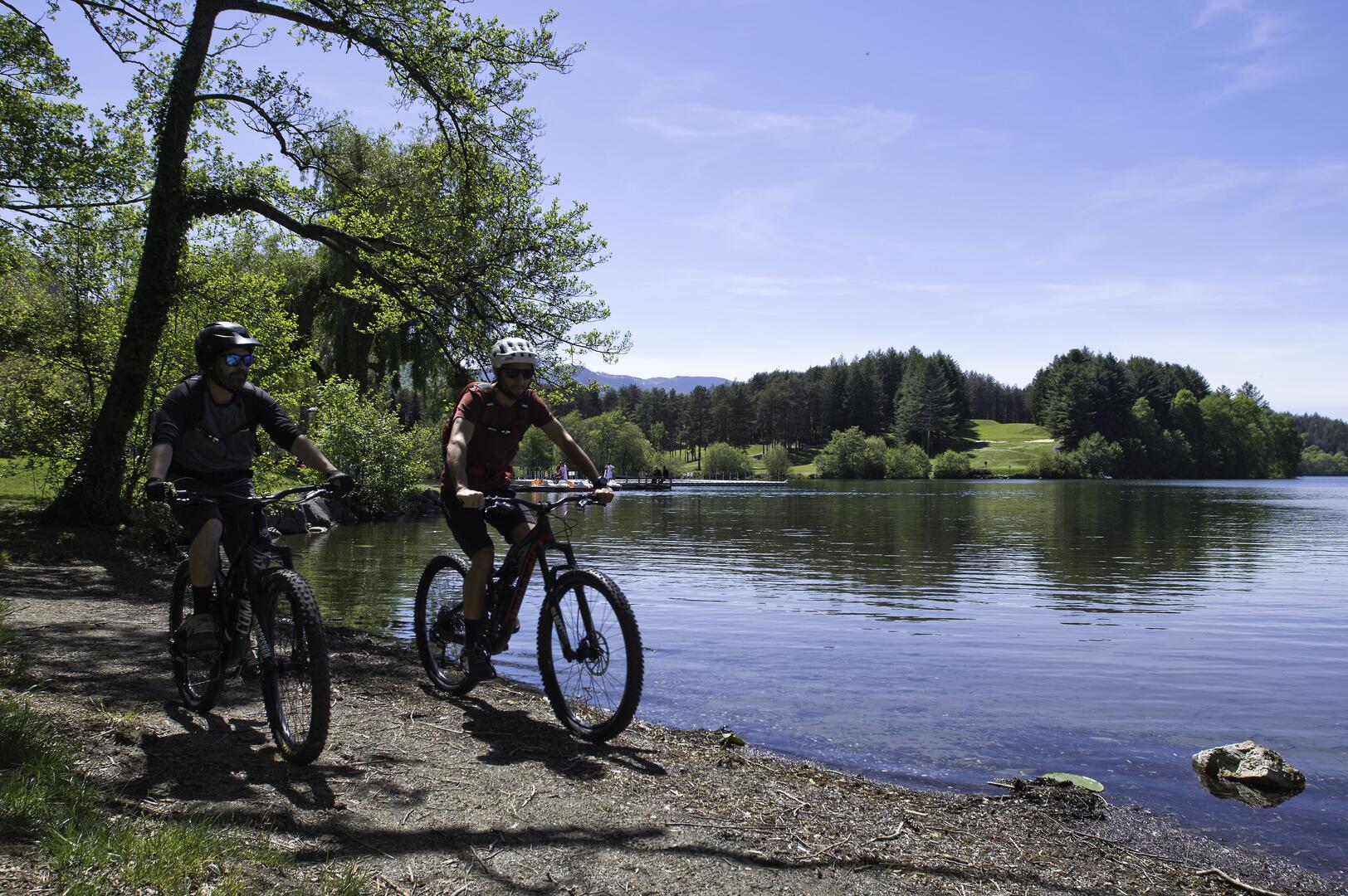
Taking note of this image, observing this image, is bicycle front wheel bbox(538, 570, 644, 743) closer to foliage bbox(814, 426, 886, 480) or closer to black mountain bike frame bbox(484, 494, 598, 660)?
black mountain bike frame bbox(484, 494, 598, 660)

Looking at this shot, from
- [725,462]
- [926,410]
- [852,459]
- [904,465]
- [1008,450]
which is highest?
[926,410]

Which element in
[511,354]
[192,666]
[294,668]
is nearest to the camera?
[294,668]

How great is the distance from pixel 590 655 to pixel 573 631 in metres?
0.22

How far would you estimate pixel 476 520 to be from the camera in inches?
251

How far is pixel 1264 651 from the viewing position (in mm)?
12617

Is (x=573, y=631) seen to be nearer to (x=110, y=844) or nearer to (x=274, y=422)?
(x=274, y=422)

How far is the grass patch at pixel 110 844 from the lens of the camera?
10.1 feet

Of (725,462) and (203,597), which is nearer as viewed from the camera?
(203,597)

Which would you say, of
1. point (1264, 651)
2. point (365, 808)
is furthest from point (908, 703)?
point (1264, 651)

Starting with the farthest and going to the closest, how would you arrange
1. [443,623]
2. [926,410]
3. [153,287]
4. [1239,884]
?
[926,410] < [153,287] < [443,623] < [1239,884]

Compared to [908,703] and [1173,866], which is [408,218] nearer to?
[908,703]

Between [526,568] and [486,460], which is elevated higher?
[486,460]

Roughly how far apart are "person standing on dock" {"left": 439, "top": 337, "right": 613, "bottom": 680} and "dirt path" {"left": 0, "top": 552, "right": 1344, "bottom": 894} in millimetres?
879

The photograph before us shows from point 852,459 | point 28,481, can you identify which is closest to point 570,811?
point 28,481
